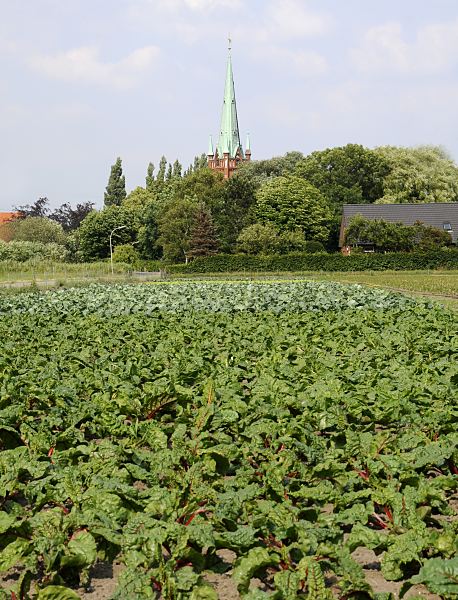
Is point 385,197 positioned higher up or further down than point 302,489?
higher up

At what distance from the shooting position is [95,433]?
663cm

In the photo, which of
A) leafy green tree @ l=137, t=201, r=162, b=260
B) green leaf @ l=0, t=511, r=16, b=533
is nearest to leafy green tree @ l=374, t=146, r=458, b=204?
leafy green tree @ l=137, t=201, r=162, b=260

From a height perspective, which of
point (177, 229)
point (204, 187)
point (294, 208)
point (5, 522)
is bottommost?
point (5, 522)

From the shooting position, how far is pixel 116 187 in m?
106

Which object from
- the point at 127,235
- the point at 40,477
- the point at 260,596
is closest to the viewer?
the point at 260,596

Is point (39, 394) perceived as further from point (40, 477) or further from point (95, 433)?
point (40, 477)

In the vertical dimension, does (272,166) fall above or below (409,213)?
above

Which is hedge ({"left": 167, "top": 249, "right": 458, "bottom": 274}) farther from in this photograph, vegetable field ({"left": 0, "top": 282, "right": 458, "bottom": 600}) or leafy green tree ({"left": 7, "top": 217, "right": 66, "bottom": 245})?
vegetable field ({"left": 0, "top": 282, "right": 458, "bottom": 600})

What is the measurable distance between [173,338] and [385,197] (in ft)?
230

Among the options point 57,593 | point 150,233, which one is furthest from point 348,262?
point 57,593

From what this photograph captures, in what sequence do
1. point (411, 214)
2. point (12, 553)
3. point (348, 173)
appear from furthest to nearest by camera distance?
point (348, 173) → point (411, 214) → point (12, 553)

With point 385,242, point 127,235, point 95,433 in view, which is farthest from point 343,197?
point 95,433

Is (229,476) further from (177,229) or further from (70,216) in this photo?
(70,216)

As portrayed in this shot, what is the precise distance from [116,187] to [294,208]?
1682 inches
